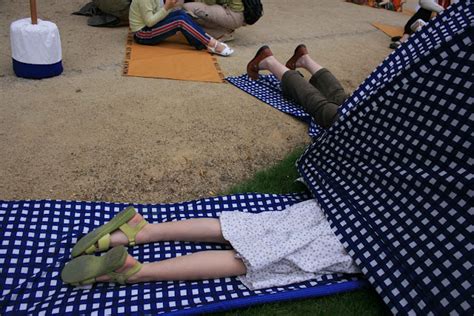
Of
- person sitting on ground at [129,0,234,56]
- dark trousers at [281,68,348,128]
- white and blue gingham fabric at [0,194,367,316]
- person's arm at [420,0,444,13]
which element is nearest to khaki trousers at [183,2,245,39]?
person sitting on ground at [129,0,234,56]

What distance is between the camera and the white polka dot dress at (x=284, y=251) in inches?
64.0

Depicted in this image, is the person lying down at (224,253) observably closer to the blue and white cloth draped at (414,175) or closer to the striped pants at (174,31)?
the blue and white cloth draped at (414,175)

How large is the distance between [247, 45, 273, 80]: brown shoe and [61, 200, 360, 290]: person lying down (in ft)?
5.64

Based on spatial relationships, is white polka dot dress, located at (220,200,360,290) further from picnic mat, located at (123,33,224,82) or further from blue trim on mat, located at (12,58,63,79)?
blue trim on mat, located at (12,58,63,79)

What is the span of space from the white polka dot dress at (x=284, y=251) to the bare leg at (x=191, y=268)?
4cm

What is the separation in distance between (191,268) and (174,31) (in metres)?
2.85

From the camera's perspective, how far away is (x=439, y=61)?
1.61 meters

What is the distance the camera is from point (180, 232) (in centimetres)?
180

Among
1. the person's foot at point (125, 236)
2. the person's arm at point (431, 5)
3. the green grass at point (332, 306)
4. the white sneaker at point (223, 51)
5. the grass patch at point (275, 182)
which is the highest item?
the person's arm at point (431, 5)

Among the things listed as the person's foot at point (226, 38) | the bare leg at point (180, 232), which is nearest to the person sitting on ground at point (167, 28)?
the person's foot at point (226, 38)

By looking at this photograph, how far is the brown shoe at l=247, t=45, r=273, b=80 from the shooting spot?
3287 mm

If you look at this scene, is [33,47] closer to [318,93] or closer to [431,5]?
[318,93]

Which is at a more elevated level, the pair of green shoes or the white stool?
the pair of green shoes

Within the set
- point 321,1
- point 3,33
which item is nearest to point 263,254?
point 3,33
